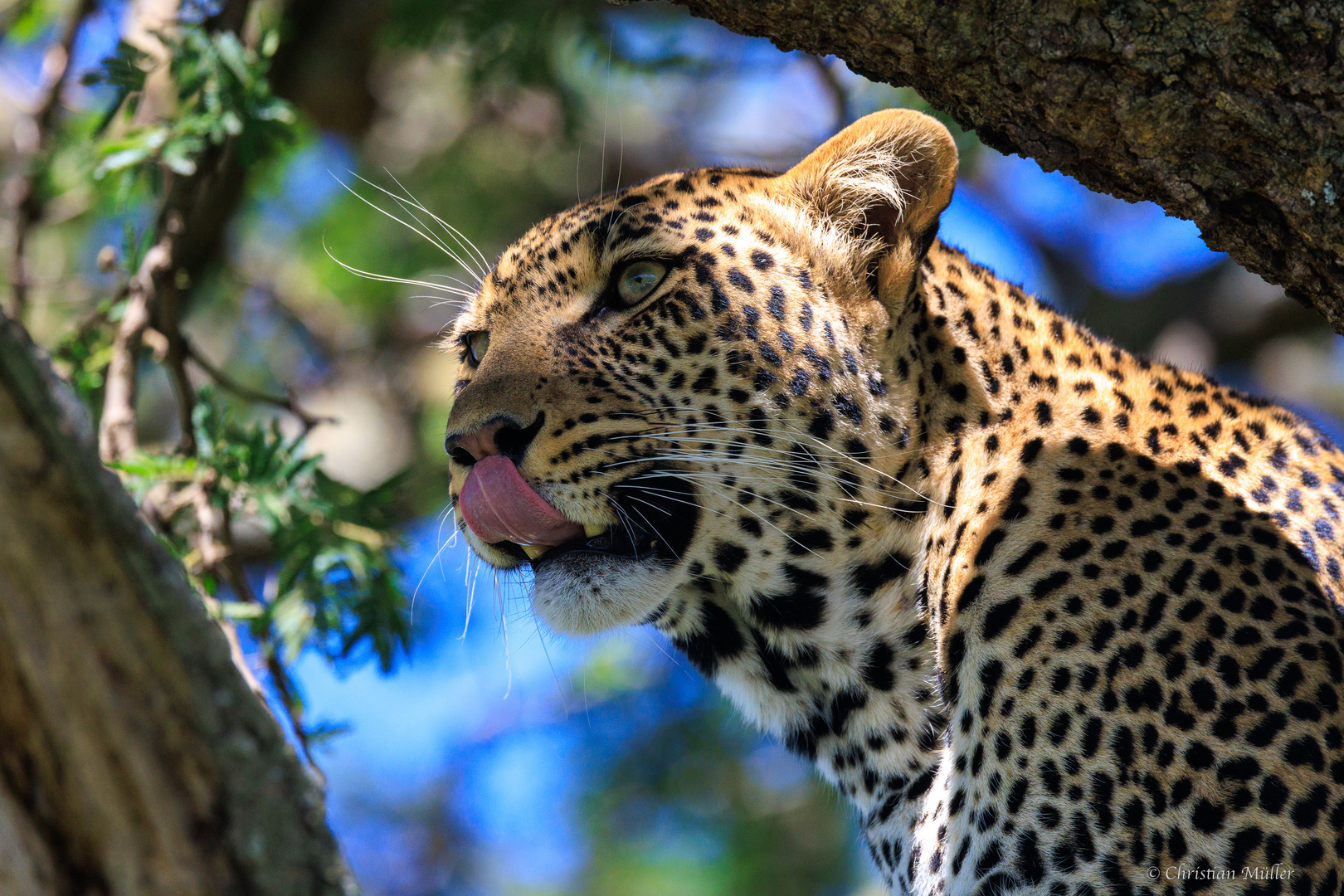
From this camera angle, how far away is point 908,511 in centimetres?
464

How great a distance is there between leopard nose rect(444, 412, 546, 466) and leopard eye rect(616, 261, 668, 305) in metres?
0.70

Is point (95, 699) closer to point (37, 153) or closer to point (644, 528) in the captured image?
point (644, 528)

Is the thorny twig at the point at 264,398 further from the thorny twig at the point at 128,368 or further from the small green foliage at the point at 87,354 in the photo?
the small green foliage at the point at 87,354

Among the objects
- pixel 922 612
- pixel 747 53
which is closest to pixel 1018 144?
pixel 922 612

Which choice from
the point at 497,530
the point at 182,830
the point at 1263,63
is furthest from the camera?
the point at 497,530

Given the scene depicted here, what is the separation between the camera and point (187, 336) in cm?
607

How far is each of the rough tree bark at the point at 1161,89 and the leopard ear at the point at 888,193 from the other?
33.8 inches

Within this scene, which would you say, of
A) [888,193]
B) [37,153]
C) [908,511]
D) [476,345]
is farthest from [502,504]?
[37,153]

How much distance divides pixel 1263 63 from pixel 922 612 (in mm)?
2173

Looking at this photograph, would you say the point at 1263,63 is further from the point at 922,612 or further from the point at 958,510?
the point at 922,612

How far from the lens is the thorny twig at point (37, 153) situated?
6.55 m

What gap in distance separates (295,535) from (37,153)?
302cm
